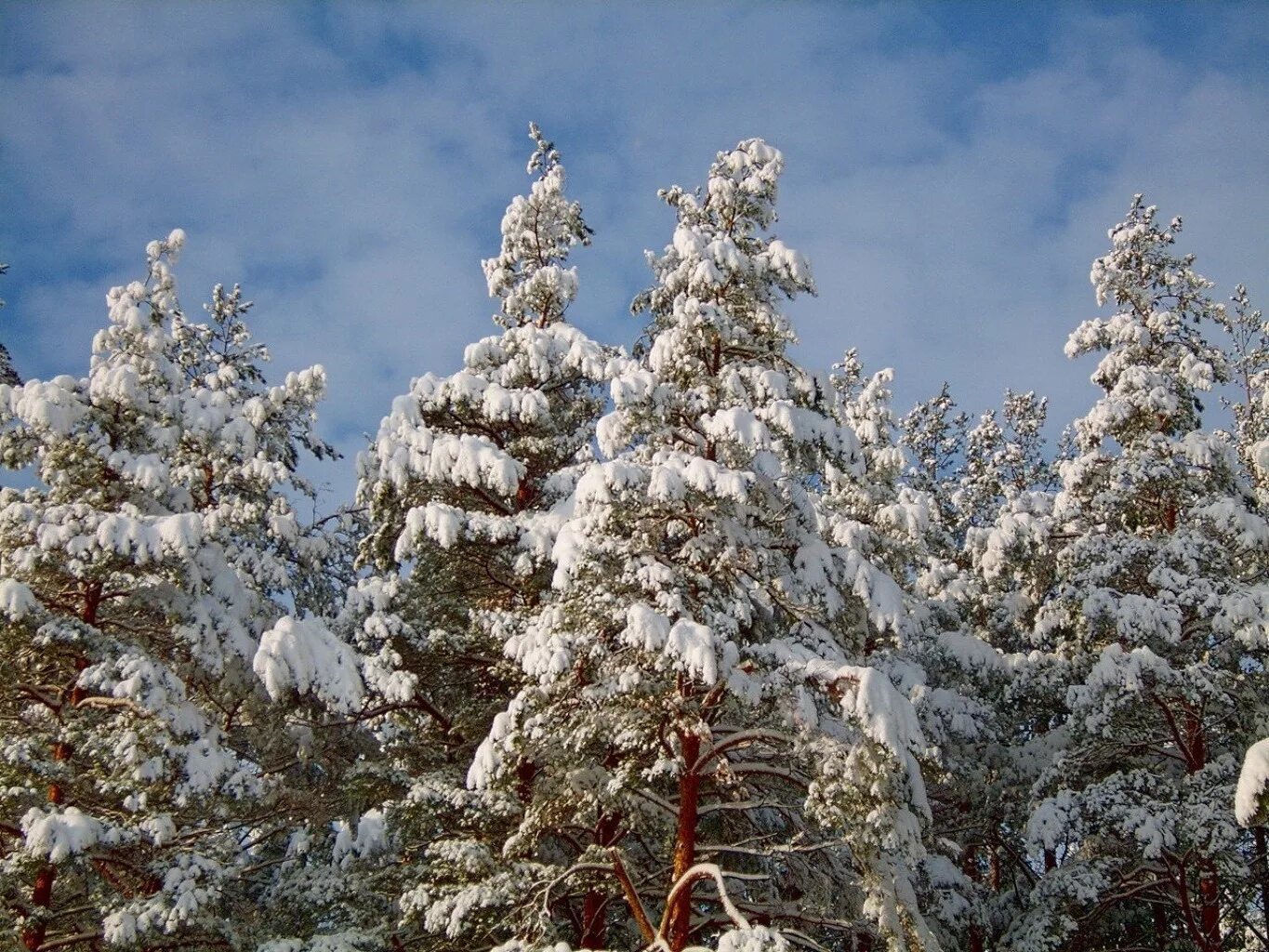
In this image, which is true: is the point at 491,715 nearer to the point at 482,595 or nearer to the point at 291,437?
the point at 482,595

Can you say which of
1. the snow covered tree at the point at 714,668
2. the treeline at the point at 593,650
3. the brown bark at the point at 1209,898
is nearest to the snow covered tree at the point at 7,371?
the treeline at the point at 593,650

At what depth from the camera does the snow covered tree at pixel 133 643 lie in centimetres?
1176

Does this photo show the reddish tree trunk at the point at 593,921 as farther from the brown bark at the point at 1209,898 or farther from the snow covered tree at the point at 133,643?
the brown bark at the point at 1209,898

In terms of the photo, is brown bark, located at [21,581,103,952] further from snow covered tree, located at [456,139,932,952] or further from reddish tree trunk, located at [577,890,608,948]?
→ reddish tree trunk, located at [577,890,608,948]

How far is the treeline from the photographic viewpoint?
1131 cm

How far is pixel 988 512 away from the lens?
27.9m

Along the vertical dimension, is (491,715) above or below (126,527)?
below

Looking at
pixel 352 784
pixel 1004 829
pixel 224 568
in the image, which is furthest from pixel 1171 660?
pixel 224 568

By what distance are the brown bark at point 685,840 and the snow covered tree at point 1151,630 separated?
757 centimetres

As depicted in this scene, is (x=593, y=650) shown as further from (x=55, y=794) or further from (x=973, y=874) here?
(x=973, y=874)

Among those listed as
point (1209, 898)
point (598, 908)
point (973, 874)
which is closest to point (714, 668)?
point (598, 908)

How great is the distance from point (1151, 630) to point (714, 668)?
9559 millimetres

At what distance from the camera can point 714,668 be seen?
394 inches

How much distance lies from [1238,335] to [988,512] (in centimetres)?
807
